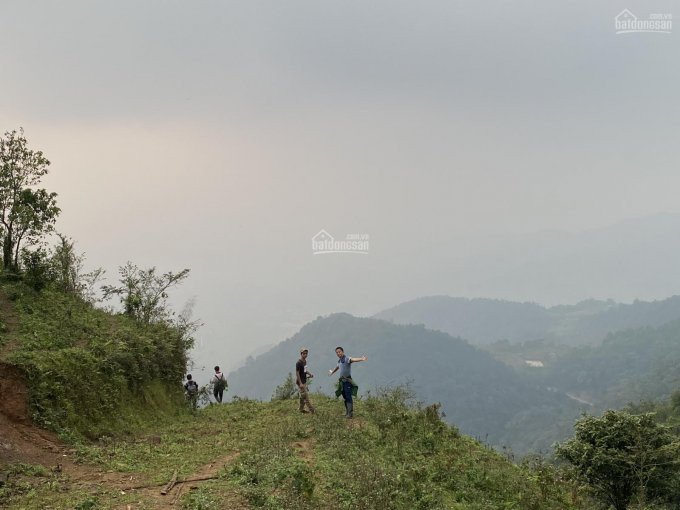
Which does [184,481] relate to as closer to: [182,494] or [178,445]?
[182,494]

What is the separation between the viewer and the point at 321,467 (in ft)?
36.8

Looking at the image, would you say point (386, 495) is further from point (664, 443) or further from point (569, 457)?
point (664, 443)

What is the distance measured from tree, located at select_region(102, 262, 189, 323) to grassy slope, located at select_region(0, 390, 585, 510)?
7162 millimetres

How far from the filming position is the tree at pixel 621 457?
23.5 meters

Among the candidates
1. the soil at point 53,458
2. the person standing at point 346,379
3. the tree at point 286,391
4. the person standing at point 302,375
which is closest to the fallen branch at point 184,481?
the soil at point 53,458

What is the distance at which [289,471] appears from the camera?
33.7ft

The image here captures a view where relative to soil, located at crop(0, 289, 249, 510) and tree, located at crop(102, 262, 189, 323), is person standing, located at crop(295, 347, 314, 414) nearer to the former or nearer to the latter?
soil, located at crop(0, 289, 249, 510)

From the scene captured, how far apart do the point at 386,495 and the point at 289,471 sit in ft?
6.80

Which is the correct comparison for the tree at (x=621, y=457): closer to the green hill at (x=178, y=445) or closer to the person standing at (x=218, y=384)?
the green hill at (x=178, y=445)

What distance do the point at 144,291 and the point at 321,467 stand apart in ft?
51.6

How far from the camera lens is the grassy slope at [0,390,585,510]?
29.6ft

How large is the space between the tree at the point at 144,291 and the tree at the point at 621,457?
21009 mm

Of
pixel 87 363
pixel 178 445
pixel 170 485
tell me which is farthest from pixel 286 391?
pixel 170 485

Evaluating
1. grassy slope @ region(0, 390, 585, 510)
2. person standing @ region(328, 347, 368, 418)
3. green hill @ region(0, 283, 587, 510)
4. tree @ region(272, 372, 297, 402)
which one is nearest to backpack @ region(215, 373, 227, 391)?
green hill @ region(0, 283, 587, 510)
